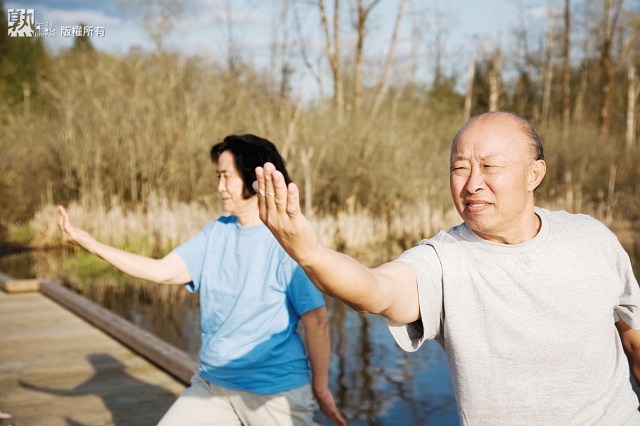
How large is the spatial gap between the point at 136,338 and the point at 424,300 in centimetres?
438

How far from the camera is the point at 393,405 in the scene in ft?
19.6

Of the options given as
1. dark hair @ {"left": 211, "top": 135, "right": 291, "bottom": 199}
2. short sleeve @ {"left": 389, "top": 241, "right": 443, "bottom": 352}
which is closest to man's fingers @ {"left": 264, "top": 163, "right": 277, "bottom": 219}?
short sleeve @ {"left": 389, "top": 241, "right": 443, "bottom": 352}

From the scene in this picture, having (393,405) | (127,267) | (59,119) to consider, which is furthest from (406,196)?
(127,267)

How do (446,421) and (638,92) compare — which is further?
(638,92)

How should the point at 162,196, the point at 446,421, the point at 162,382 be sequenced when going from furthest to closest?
the point at 162,196 < the point at 446,421 < the point at 162,382

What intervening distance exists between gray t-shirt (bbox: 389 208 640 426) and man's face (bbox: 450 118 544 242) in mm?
70

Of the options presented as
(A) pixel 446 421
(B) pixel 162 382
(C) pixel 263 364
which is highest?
(C) pixel 263 364

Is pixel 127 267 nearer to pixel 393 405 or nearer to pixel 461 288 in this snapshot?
pixel 461 288

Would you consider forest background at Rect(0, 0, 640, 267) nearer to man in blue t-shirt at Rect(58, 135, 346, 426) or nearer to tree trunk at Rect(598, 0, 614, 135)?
tree trunk at Rect(598, 0, 614, 135)

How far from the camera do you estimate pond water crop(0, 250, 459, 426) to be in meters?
5.88

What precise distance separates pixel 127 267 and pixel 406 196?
12754mm

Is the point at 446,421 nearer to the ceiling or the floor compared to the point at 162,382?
nearer to the floor

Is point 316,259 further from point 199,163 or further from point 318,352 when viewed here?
point 199,163

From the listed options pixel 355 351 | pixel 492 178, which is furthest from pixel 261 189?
pixel 355 351
